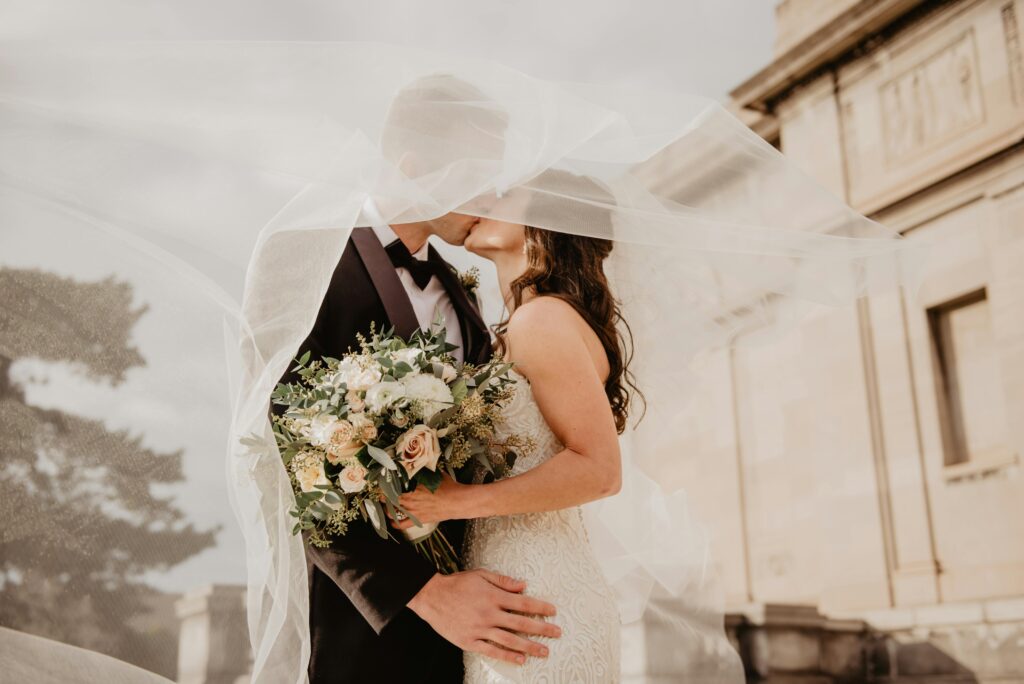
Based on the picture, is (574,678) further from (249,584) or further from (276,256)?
(276,256)

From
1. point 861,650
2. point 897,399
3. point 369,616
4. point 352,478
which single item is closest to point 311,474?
point 352,478

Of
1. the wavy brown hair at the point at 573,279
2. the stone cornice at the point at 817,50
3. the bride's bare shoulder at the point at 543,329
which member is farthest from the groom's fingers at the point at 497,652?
the stone cornice at the point at 817,50

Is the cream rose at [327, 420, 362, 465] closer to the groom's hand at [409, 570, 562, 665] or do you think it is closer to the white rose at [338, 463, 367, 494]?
the white rose at [338, 463, 367, 494]

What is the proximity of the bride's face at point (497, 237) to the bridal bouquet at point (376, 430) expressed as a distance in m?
0.67

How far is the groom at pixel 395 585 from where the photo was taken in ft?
8.41

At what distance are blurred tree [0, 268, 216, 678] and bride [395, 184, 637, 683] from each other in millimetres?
720

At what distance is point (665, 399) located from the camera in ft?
13.6

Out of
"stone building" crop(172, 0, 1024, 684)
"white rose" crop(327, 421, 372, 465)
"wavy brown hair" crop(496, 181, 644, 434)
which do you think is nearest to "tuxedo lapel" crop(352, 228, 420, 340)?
"wavy brown hair" crop(496, 181, 644, 434)

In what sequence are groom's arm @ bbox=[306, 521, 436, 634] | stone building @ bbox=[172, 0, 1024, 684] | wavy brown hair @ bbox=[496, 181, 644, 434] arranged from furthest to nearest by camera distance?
1. stone building @ bbox=[172, 0, 1024, 684]
2. wavy brown hair @ bbox=[496, 181, 644, 434]
3. groom's arm @ bbox=[306, 521, 436, 634]

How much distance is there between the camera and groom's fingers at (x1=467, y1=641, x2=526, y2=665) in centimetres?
253

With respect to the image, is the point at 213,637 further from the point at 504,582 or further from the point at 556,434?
the point at 556,434

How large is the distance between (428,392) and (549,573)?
0.69 meters

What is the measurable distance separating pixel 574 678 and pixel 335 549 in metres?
0.79

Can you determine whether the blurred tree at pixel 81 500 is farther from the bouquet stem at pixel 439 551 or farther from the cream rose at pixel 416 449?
the bouquet stem at pixel 439 551
